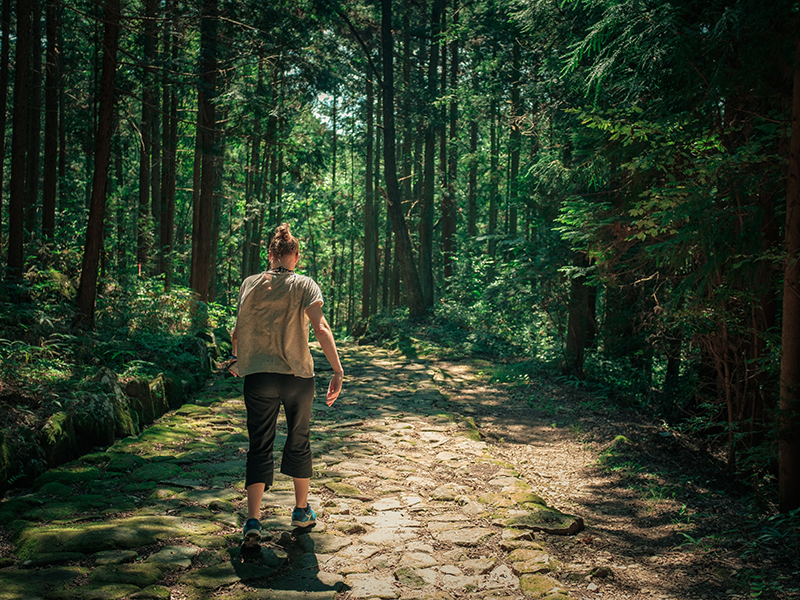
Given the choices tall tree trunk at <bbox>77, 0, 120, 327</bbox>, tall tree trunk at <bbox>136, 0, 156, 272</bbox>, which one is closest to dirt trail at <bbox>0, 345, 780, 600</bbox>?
tall tree trunk at <bbox>77, 0, 120, 327</bbox>

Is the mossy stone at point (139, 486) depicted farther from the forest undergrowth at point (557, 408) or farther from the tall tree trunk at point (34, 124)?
the tall tree trunk at point (34, 124)

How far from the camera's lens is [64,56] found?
16.6 metres

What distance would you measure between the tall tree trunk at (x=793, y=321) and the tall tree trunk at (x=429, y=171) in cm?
1548

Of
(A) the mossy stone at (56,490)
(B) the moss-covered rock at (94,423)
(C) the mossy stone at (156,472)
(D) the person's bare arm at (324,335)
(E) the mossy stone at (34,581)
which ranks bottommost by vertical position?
(C) the mossy stone at (156,472)

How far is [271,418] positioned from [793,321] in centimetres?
435

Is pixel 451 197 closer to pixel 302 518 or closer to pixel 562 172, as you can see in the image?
pixel 562 172

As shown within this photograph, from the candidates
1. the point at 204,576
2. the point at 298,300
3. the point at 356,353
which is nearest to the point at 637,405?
the point at 298,300

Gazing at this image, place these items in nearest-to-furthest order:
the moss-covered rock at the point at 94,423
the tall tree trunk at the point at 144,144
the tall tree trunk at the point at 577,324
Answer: the moss-covered rock at the point at 94,423 → the tall tree trunk at the point at 577,324 → the tall tree trunk at the point at 144,144

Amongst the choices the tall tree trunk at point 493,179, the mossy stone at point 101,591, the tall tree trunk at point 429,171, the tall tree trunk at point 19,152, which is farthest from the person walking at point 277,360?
the tall tree trunk at point 493,179

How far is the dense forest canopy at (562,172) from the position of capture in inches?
206

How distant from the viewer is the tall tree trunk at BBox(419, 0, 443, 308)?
20.6 m

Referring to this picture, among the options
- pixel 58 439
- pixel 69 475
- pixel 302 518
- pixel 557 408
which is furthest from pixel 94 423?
pixel 557 408

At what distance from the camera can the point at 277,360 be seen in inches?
153

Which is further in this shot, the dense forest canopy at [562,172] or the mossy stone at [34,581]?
the dense forest canopy at [562,172]
